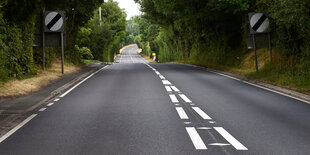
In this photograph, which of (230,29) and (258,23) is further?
(230,29)

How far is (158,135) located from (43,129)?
2117mm

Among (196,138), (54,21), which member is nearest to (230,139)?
(196,138)

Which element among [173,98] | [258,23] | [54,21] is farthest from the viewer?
[54,21]

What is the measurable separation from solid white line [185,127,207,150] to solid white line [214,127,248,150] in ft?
1.34

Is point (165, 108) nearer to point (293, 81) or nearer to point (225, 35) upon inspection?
point (293, 81)

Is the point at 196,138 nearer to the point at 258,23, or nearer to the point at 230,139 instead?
the point at 230,139

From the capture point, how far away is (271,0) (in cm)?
1505

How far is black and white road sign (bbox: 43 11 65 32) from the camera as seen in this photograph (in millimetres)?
17922

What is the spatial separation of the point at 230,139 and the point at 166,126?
1.38 m

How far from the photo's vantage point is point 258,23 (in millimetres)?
15766

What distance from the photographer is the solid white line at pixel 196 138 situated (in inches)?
199

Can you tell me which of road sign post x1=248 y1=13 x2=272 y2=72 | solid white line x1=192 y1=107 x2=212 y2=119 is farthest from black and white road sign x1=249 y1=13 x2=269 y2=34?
solid white line x1=192 y1=107 x2=212 y2=119

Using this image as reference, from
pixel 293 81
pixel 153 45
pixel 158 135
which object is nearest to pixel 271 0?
pixel 293 81

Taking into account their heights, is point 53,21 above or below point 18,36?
above
